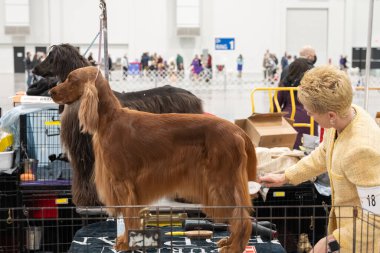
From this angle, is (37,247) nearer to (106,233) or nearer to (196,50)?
(106,233)

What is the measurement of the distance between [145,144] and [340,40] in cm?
3107

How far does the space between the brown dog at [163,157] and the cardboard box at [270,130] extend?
1827 millimetres

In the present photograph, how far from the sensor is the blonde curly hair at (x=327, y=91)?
7.73 ft

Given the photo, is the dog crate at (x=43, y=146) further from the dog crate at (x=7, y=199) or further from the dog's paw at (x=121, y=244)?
the dog's paw at (x=121, y=244)

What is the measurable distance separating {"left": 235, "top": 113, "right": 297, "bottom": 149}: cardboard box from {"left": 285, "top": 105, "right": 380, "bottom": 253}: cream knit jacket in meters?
2.49

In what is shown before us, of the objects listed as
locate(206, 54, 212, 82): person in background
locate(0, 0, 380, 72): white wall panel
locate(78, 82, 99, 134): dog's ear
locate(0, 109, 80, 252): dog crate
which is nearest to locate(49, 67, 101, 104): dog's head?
locate(78, 82, 99, 134): dog's ear

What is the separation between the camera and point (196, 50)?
32812 mm

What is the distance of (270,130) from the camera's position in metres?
5.20

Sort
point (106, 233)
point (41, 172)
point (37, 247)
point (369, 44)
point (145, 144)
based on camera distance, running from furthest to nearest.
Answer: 1. point (369, 44)
2. point (41, 172)
3. point (37, 247)
4. point (106, 233)
5. point (145, 144)

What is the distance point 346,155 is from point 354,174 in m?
0.08

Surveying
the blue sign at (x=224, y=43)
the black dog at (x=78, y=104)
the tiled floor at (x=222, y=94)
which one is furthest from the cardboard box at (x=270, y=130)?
the blue sign at (x=224, y=43)

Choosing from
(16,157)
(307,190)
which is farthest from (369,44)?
(16,157)

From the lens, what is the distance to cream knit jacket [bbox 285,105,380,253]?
2354 millimetres

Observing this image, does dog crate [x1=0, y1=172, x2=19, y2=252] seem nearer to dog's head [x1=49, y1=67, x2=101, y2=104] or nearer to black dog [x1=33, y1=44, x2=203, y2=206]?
black dog [x1=33, y1=44, x2=203, y2=206]
